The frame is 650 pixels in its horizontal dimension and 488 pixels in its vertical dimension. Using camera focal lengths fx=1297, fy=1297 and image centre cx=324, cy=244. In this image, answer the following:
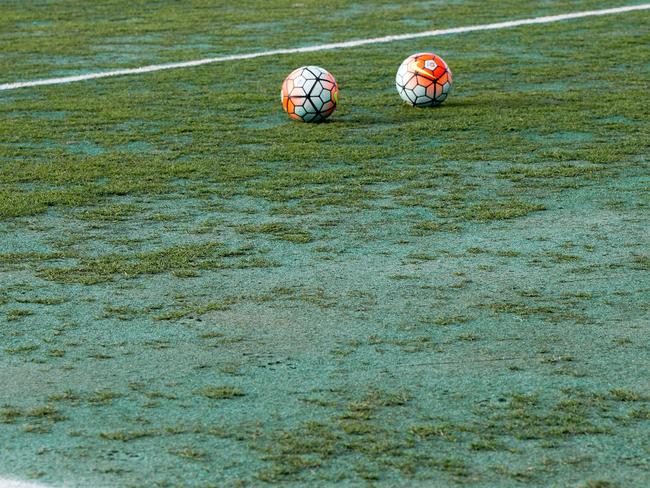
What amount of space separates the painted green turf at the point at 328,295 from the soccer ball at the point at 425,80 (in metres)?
0.17

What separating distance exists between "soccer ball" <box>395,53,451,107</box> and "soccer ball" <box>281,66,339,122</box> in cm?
85

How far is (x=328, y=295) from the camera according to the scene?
19.4 ft

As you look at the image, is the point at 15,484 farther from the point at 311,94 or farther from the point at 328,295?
the point at 311,94

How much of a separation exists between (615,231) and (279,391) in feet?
9.53

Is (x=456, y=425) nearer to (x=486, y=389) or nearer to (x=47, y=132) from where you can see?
(x=486, y=389)

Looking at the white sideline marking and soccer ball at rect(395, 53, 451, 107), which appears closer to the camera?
the white sideline marking

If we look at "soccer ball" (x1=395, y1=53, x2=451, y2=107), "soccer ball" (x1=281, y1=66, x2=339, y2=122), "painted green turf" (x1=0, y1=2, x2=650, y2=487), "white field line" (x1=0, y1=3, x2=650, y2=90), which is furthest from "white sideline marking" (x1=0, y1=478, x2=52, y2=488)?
"white field line" (x1=0, y1=3, x2=650, y2=90)

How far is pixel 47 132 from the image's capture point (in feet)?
33.4

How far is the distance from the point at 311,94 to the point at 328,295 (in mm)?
4559

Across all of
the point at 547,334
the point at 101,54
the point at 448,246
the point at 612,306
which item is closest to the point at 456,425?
the point at 547,334

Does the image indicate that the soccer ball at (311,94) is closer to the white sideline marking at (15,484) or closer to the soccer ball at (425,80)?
the soccer ball at (425,80)

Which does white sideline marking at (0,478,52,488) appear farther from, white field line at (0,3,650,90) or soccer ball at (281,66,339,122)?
white field line at (0,3,650,90)

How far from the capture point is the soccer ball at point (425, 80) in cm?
1085

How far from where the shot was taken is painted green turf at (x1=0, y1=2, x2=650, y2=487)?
13.8 ft
